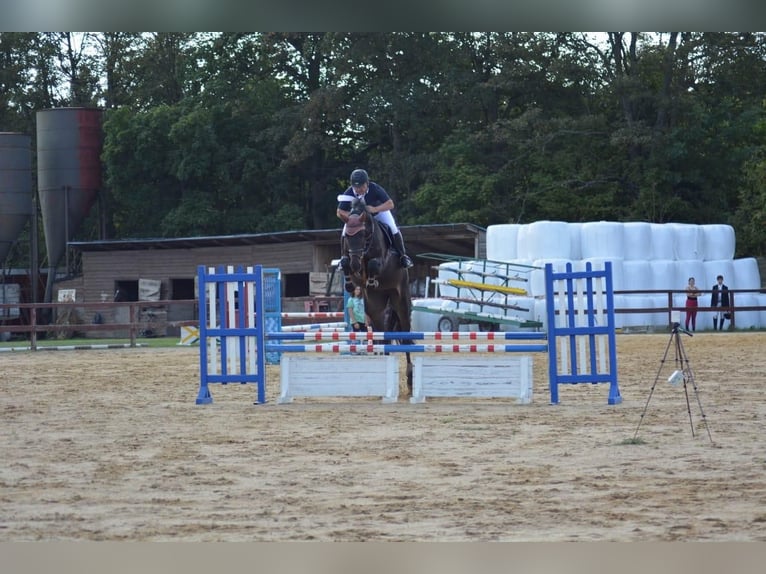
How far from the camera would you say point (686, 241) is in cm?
3153

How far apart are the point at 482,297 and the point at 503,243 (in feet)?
12.1

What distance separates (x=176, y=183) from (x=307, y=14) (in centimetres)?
3966

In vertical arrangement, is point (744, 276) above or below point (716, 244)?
below

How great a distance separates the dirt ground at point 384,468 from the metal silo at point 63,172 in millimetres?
29485

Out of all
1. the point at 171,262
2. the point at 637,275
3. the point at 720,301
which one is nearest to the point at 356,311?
the point at 637,275

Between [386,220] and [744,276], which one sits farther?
[744,276]

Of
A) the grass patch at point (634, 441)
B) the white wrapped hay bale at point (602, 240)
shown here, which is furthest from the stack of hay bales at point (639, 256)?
the grass patch at point (634, 441)

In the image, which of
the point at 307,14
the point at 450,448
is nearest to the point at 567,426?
the point at 450,448

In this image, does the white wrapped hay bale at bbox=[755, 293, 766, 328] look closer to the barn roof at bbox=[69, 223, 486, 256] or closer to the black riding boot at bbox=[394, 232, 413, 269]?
the barn roof at bbox=[69, 223, 486, 256]

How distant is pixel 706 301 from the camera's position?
101 ft

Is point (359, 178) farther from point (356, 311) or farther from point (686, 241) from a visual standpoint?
point (686, 241)

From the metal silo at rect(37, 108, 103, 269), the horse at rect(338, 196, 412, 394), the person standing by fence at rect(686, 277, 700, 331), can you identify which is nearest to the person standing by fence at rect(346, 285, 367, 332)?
the horse at rect(338, 196, 412, 394)

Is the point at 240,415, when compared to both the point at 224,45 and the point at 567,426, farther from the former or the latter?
the point at 224,45

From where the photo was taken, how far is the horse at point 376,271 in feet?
37.5
